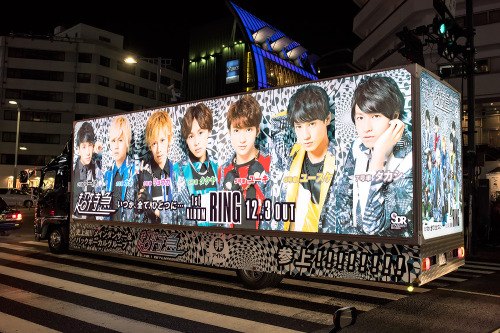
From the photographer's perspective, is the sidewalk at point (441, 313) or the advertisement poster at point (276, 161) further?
the advertisement poster at point (276, 161)

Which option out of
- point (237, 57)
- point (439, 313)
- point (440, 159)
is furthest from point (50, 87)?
point (439, 313)

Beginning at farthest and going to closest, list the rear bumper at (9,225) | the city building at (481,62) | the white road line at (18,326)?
the city building at (481,62), the rear bumper at (9,225), the white road line at (18,326)

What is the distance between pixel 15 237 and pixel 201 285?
11.9 metres

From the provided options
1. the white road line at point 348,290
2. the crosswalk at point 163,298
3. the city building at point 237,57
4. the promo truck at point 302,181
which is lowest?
the crosswalk at point 163,298

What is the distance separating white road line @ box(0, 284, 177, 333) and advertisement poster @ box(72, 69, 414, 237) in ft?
8.43

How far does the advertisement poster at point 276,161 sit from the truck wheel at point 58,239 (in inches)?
105

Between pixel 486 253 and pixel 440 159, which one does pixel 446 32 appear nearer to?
pixel 440 159

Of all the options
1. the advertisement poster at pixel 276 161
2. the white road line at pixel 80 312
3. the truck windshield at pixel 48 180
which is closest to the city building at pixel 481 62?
the advertisement poster at pixel 276 161

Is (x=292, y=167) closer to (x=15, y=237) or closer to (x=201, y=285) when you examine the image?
(x=201, y=285)

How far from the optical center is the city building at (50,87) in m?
57.4

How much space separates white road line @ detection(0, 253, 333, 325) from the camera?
253 inches

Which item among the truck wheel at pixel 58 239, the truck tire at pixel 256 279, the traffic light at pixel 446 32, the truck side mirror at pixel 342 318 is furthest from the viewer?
the truck wheel at pixel 58 239

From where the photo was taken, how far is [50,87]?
58.9m

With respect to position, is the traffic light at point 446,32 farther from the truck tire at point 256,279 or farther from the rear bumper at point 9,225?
the rear bumper at point 9,225
